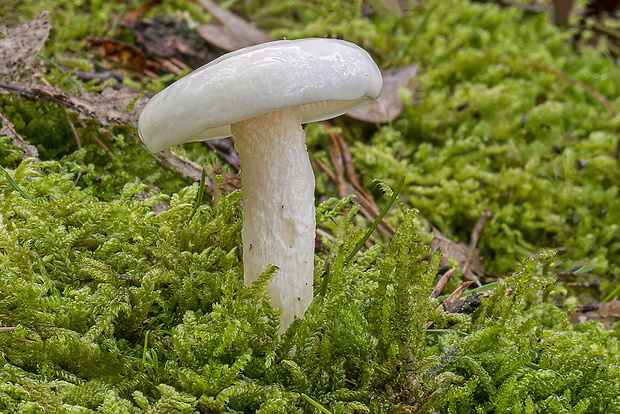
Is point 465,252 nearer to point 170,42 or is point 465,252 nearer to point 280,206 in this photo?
point 280,206

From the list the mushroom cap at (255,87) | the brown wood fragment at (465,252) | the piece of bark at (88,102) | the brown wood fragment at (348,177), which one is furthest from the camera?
the brown wood fragment at (348,177)

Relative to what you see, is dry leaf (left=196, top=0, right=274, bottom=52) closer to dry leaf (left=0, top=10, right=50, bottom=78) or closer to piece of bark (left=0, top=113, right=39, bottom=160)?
dry leaf (left=0, top=10, right=50, bottom=78)

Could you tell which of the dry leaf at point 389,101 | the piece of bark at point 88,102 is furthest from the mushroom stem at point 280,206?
the dry leaf at point 389,101

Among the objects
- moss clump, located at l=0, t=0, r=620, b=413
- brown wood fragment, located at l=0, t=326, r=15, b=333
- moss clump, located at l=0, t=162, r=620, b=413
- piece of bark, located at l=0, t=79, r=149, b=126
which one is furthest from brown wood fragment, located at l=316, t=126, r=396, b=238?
brown wood fragment, located at l=0, t=326, r=15, b=333

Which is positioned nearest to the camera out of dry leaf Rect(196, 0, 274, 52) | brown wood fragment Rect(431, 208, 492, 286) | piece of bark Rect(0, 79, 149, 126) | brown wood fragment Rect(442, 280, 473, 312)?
brown wood fragment Rect(442, 280, 473, 312)

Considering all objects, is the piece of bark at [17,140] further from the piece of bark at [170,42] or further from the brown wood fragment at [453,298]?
the brown wood fragment at [453,298]

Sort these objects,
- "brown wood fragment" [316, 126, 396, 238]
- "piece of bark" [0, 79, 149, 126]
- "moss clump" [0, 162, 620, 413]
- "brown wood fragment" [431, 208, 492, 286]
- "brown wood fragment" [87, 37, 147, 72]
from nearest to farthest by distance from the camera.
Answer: "moss clump" [0, 162, 620, 413] < "piece of bark" [0, 79, 149, 126] < "brown wood fragment" [431, 208, 492, 286] < "brown wood fragment" [316, 126, 396, 238] < "brown wood fragment" [87, 37, 147, 72]
